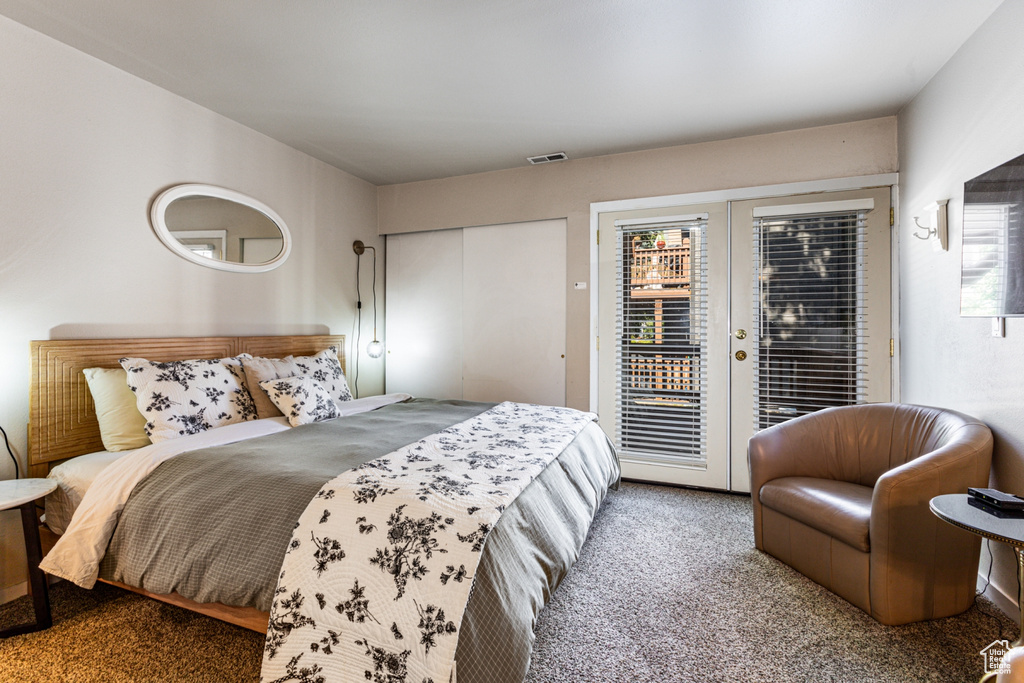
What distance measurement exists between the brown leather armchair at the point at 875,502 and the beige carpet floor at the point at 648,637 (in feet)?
0.36

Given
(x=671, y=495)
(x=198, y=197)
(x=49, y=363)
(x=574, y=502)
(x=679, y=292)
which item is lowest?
(x=671, y=495)

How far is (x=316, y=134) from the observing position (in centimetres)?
341

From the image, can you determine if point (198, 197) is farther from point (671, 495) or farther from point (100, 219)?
point (671, 495)

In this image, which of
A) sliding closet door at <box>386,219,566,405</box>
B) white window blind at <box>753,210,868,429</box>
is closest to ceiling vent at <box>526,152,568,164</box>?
sliding closet door at <box>386,219,566,405</box>

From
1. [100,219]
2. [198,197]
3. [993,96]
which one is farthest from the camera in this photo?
[198,197]

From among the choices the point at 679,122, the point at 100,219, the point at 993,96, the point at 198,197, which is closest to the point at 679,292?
the point at 679,122

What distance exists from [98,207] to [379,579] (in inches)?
96.5

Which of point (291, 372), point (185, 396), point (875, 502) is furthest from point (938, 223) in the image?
point (185, 396)

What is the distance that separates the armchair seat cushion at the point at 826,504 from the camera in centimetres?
199

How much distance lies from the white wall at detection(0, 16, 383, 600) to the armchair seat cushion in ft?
11.0

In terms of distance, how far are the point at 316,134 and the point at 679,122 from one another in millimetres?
2492

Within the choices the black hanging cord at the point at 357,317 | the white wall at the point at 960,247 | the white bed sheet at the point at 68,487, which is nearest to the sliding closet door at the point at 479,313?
the black hanging cord at the point at 357,317

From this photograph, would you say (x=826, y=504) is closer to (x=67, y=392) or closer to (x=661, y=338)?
(x=661, y=338)

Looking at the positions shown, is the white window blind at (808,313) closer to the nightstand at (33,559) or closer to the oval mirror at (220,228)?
the oval mirror at (220,228)
